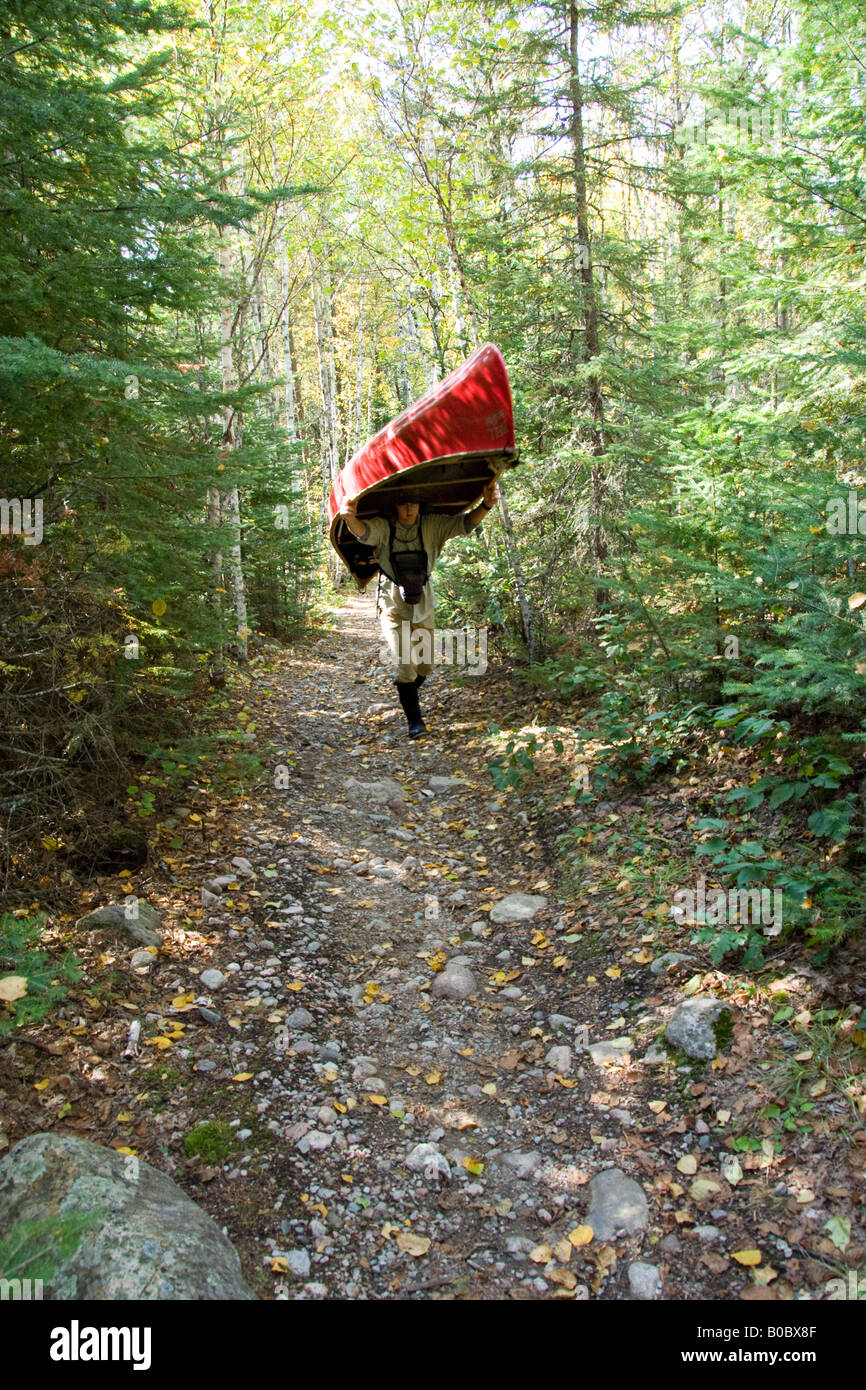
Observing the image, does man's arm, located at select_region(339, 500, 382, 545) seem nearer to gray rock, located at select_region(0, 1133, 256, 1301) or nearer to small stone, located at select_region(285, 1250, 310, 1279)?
gray rock, located at select_region(0, 1133, 256, 1301)

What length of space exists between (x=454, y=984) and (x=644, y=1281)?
1.80m

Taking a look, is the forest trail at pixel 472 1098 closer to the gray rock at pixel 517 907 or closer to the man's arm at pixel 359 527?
the gray rock at pixel 517 907

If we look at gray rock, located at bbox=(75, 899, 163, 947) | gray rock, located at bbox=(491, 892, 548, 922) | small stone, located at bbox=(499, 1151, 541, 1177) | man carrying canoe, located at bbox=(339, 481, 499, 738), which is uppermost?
man carrying canoe, located at bbox=(339, 481, 499, 738)

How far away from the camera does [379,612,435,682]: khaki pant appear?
7055mm

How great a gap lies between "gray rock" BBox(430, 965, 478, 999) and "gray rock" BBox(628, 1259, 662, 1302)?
1652 mm

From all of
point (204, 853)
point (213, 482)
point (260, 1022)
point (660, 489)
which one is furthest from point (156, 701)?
point (660, 489)

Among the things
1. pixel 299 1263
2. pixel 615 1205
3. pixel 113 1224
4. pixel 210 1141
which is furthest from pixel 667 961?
pixel 113 1224

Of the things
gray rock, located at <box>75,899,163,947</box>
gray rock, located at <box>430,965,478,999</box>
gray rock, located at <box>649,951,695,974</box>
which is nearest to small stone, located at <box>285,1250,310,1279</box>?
gray rock, located at <box>430,965,478,999</box>

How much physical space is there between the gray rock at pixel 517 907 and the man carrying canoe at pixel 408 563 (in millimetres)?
2803

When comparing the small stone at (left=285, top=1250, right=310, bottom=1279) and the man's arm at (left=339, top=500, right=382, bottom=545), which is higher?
the man's arm at (left=339, top=500, right=382, bottom=545)

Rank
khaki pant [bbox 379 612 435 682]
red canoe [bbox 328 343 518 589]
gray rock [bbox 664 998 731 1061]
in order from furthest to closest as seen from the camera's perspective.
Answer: khaki pant [bbox 379 612 435 682] < red canoe [bbox 328 343 518 589] < gray rock [bbox 664 998 731 1061]

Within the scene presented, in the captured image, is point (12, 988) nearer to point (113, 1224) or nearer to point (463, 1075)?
point (113, 1224)

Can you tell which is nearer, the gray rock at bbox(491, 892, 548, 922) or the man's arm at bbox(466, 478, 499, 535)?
the gray rock at bbox(491, 892, 548, 922)
